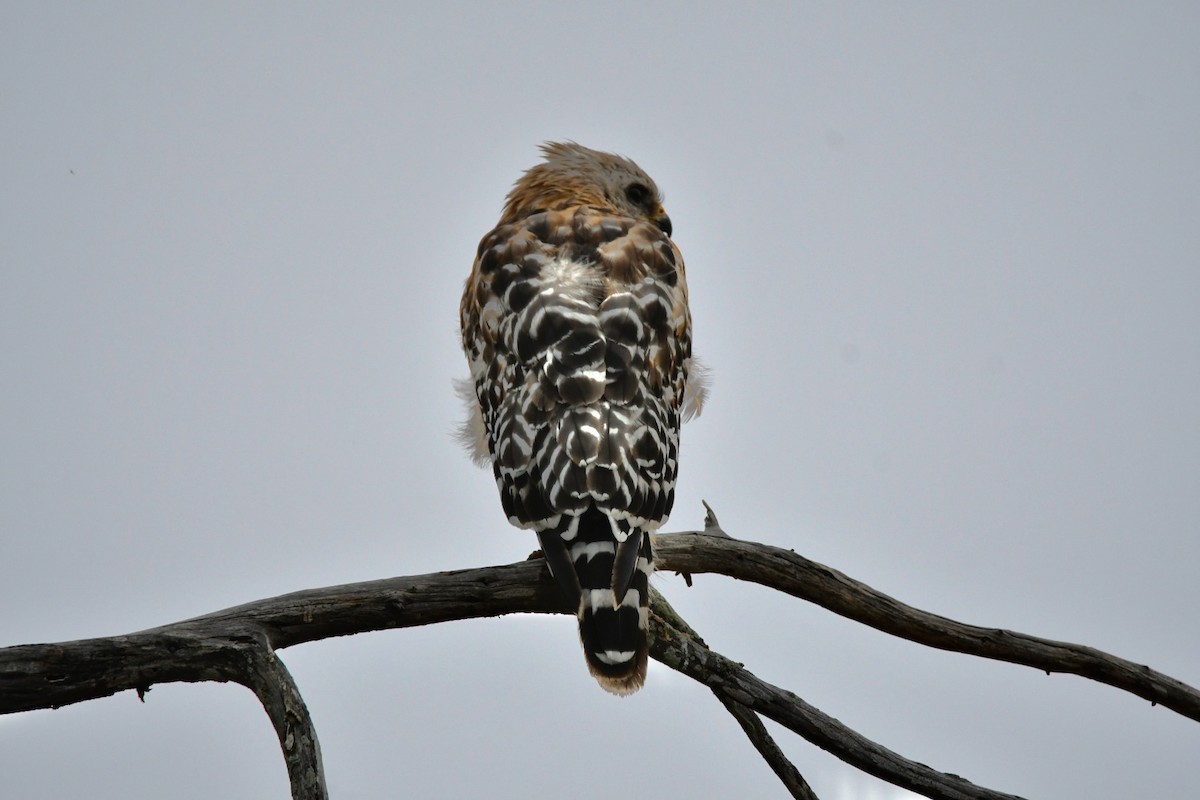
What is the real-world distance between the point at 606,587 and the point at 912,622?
5.10 ft

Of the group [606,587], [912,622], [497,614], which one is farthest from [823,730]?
[497,614]

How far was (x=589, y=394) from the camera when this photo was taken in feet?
13.5

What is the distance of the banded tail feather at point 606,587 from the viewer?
362cm

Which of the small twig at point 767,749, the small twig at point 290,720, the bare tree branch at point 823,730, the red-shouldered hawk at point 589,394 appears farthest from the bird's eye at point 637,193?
the small twig at point 290,720

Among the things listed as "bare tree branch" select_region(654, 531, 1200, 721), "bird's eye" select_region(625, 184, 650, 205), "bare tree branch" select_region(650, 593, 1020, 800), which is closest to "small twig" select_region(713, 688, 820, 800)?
"bare tree branch" select_region(650, 593, 1020, 800)

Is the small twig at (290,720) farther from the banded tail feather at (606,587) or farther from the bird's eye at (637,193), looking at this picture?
the bird's eye at (637,193)

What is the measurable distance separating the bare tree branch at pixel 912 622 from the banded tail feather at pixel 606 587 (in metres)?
0.77

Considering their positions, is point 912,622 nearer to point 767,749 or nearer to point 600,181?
point 767,749

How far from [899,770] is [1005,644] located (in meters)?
0.92

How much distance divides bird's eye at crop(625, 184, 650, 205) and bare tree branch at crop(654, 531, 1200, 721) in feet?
8.35

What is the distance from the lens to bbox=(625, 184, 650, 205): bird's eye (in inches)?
254

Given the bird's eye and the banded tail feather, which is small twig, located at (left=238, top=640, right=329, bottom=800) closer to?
the banded tail feather

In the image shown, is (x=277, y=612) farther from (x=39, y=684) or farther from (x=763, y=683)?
(x=763, y=683)

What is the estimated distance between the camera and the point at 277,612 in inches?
144
